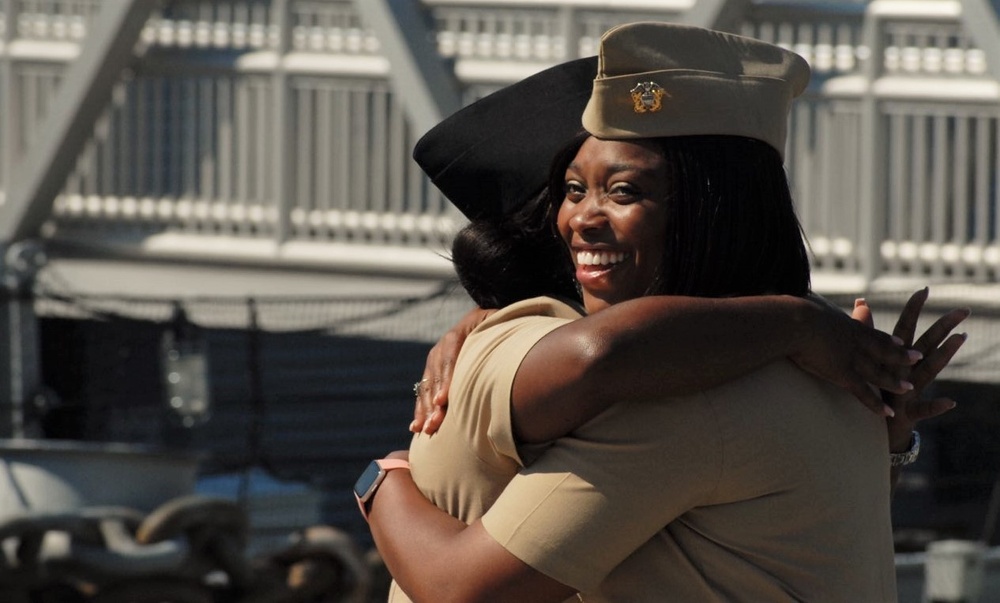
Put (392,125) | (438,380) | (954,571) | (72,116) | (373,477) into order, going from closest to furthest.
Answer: (373,477)
(438,380)
(954,571)
(392,125)
(72,116)

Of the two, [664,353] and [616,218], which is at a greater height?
[616,218]

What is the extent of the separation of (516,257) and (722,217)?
0.43 meters

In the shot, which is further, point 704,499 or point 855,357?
point 855,357

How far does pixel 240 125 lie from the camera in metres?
9.75

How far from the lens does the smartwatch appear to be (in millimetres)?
2059

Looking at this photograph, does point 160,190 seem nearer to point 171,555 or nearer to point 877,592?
point 171,555

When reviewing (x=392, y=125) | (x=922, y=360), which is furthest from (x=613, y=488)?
(x=392, y=125)

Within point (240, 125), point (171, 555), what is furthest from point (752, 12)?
point (171, 555)

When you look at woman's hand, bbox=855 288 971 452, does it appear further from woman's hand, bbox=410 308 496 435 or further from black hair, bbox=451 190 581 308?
woman's hand, bbox=410 308 496 435

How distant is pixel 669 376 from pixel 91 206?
8870 millimetres

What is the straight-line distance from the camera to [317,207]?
9.70m

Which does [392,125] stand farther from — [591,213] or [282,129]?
[591,213]

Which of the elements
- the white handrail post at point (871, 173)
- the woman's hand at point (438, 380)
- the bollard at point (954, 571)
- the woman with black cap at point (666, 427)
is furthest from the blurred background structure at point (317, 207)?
the woman with black cap at point (666, 427)

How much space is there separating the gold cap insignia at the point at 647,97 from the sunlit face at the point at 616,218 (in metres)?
0.04
